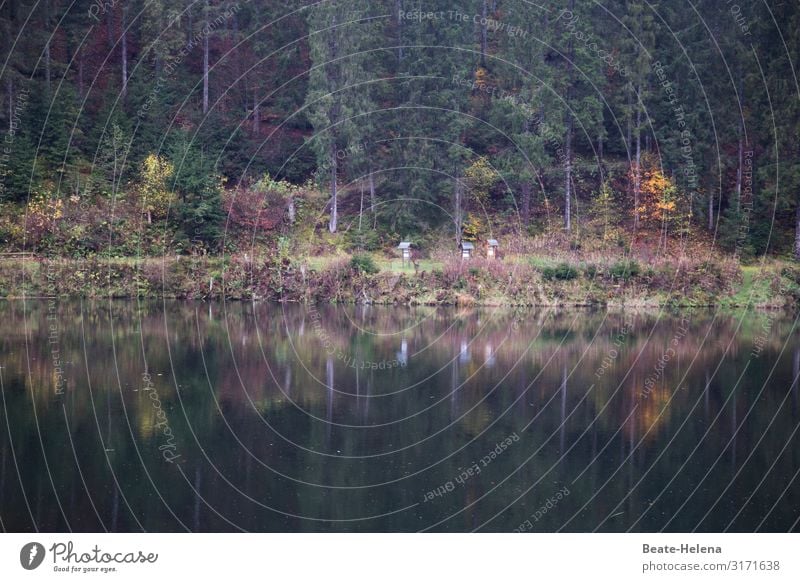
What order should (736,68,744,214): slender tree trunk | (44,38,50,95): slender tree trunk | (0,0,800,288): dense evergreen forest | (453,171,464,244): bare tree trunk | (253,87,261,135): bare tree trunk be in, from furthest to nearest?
(253,87,261,135): bare tree trunk, (44,38,50,95): slender tree trunk, (453,171,464,244): bare tree trunk, (736,68,744,214): slender tree trunk, (0,0,800,288): dense evergreen forest

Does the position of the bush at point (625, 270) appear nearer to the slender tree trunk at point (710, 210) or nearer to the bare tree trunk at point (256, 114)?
the slender tree trunk at point (710, 210)

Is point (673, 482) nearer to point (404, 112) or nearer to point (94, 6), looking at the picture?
point (404, 112)

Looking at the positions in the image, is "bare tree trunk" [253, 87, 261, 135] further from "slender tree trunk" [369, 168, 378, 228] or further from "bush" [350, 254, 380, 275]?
"bush" [350, 254, 380, 275]

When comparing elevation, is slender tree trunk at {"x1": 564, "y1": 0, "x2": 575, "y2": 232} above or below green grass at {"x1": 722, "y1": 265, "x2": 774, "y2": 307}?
above

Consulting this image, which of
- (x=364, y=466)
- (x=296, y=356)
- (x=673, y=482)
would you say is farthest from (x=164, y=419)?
(x=673, y=482)

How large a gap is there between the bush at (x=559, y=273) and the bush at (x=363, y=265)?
20.7 ft

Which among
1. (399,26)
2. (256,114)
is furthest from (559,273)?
(256,114)

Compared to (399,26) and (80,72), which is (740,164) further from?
(80,72)

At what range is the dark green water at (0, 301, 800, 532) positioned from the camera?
12102 millimetres

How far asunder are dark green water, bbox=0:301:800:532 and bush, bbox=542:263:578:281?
22.3 feet

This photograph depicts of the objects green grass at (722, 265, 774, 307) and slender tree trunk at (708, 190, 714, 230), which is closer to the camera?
green grass at (722, 265, 774, 307)

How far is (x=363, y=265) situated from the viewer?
35406mm

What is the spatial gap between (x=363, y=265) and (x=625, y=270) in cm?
987

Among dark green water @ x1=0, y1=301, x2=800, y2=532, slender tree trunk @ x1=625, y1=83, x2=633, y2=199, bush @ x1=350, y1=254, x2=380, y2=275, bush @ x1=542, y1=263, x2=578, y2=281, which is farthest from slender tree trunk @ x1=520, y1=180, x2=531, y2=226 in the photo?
dark green water @ x1=0, y1=301, x2=800, y2=532
